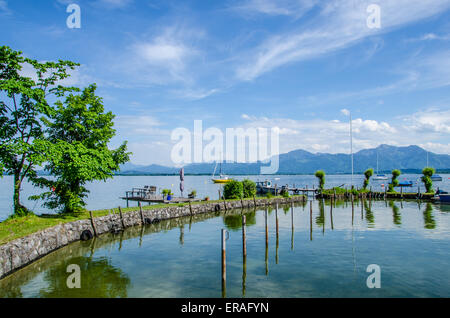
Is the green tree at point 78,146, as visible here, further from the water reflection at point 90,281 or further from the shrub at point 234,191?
the shrub at point 234,191

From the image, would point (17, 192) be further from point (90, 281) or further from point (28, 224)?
point (90, 281)

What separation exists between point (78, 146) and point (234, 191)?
29.1m

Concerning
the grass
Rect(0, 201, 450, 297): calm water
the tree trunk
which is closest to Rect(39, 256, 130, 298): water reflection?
Rect(0, 201, 450, 297): calm water

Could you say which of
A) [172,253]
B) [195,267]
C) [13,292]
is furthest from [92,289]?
[172,253]

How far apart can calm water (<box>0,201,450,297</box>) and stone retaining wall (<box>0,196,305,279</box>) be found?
2.11ft

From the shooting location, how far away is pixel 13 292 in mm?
14125

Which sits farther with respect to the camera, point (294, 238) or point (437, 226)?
point (437, 226)

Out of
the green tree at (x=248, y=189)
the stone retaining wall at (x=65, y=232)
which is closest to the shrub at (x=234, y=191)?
the green tree at (x=248, y=189)

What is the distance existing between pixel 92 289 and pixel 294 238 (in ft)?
54.8

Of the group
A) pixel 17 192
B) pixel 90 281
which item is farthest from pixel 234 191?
pixel 90 281

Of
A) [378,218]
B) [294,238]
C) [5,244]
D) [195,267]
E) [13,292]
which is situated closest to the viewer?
[13,292]

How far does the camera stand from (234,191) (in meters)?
49.9

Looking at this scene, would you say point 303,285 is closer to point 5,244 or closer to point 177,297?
point 177,297
